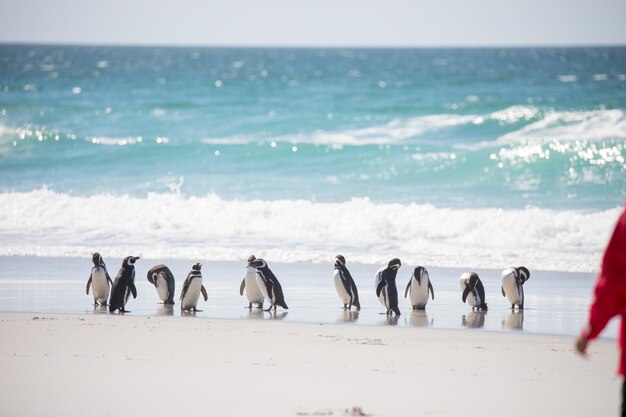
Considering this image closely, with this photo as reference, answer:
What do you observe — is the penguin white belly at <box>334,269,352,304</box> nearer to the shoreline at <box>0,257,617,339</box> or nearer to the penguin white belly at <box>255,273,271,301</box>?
the shoreline at <box>0,257,617,339</box>

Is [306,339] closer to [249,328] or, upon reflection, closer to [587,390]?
[249,328]

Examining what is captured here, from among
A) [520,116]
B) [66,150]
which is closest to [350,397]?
[66,150]

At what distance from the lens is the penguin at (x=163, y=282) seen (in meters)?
9.94

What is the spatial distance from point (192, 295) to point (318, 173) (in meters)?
12.3

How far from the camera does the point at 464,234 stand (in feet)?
49.8

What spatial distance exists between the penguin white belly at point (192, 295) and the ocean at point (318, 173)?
345 centimetres

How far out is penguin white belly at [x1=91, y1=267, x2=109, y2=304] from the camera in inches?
390

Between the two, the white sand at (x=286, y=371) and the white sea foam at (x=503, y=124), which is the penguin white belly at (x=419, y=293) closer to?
the white sand at (x=286, y=371)

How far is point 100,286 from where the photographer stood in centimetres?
990

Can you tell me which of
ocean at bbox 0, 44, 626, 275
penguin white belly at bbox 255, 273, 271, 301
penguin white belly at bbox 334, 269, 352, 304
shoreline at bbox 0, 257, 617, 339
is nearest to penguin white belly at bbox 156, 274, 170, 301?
shoreline at bbox 0, 257, 617, 339

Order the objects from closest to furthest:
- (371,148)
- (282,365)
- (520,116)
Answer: (282,365) < (371,148) < (520,116)

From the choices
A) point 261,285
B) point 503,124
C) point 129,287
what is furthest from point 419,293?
point 503,124

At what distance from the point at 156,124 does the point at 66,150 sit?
4323 mm

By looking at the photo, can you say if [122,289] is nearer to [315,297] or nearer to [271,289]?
[271,289]
